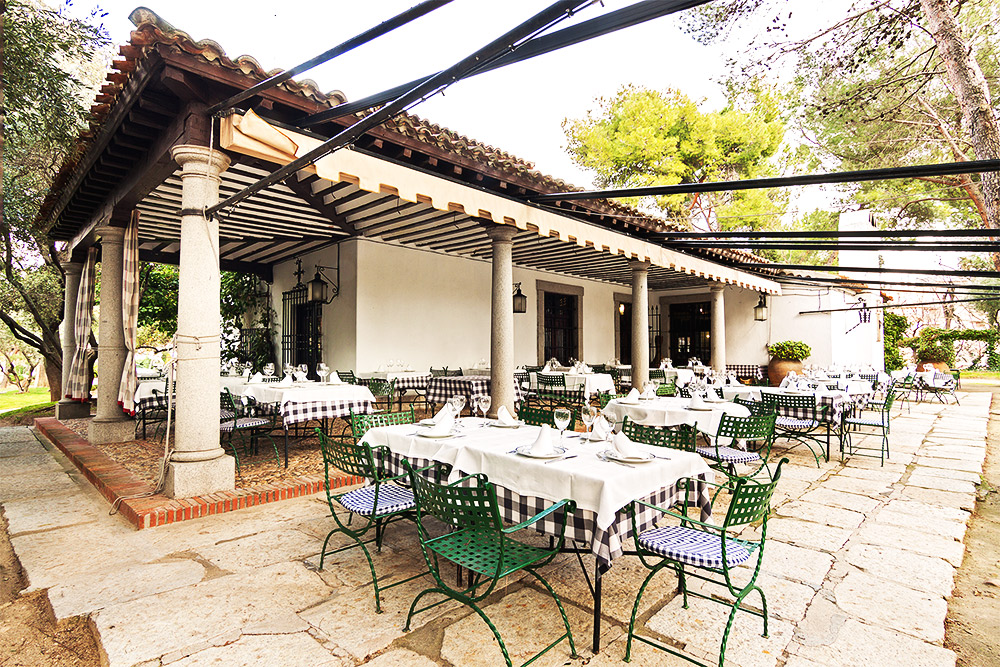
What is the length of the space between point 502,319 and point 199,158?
3.47 meters

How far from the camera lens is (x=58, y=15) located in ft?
14.5

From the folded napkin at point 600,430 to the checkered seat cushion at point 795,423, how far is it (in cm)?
337

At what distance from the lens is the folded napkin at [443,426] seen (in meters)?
3.11

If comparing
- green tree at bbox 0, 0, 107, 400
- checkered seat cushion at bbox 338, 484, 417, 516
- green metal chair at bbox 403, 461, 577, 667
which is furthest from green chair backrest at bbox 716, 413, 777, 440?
green tree at bbox 0, 0, 107, 400

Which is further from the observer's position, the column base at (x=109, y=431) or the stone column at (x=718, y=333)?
the stone column at (x=718, y=333)

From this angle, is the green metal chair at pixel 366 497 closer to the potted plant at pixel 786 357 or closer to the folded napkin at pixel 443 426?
the folded napkin at pixel 443 426

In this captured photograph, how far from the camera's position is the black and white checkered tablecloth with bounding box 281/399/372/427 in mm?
5145

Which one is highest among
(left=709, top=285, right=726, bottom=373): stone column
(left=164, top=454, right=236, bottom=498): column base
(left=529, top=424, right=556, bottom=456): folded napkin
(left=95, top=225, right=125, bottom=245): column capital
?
(left=95, top=225, right=125, bottom=245): column capital

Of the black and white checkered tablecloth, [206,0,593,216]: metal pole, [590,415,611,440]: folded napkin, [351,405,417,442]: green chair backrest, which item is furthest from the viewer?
the black and white checkered tablecloth

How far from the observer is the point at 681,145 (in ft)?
48.7

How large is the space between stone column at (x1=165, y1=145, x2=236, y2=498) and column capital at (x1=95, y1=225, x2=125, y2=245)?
2.95 meters

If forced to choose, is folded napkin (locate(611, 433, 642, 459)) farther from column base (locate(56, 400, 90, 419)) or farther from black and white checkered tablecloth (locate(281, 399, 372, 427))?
column base (locate(56, 400, 90, 419))

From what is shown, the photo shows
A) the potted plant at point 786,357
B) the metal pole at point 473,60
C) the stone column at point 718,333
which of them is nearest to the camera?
the metal pole at point 473,60

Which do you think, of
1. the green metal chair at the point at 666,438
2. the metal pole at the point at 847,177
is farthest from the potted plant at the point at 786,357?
the green metal chair at the point at 666,438
